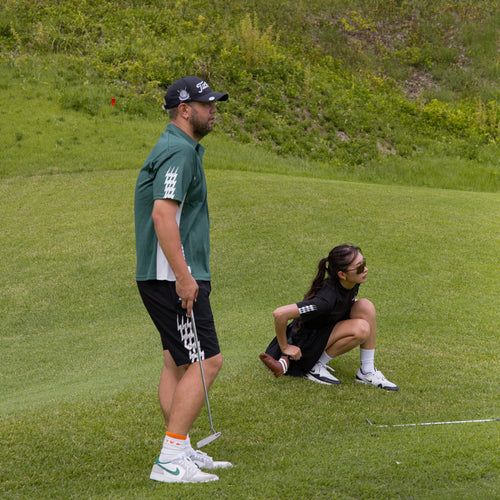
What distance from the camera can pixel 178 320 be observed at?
298cm

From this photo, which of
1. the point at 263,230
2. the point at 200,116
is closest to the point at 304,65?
the point at 263,230

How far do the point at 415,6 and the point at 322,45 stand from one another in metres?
4.20

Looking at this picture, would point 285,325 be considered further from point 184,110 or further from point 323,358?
point 184,110

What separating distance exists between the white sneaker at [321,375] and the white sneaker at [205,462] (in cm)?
149

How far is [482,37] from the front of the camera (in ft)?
67.4

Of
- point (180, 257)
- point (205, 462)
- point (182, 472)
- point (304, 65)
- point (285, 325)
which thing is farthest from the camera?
point (304, 65)

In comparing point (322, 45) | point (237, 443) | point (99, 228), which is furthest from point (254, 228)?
point (322, 45)

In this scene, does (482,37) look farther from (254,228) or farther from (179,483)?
(179,483)

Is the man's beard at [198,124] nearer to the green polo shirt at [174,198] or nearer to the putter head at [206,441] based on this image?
the green polo shirt at [174,198]

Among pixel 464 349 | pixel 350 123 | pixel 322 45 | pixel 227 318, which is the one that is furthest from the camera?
pixel 322 45

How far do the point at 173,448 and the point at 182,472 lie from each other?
0.12 metres

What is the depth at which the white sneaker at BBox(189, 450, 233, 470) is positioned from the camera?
315cm

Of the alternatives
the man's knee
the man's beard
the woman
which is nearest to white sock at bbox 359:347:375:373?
the woman

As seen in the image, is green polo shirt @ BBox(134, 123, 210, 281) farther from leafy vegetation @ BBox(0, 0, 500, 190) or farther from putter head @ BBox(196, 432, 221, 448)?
leafy vegetation @ BBox(0, 0, 500, 190)
